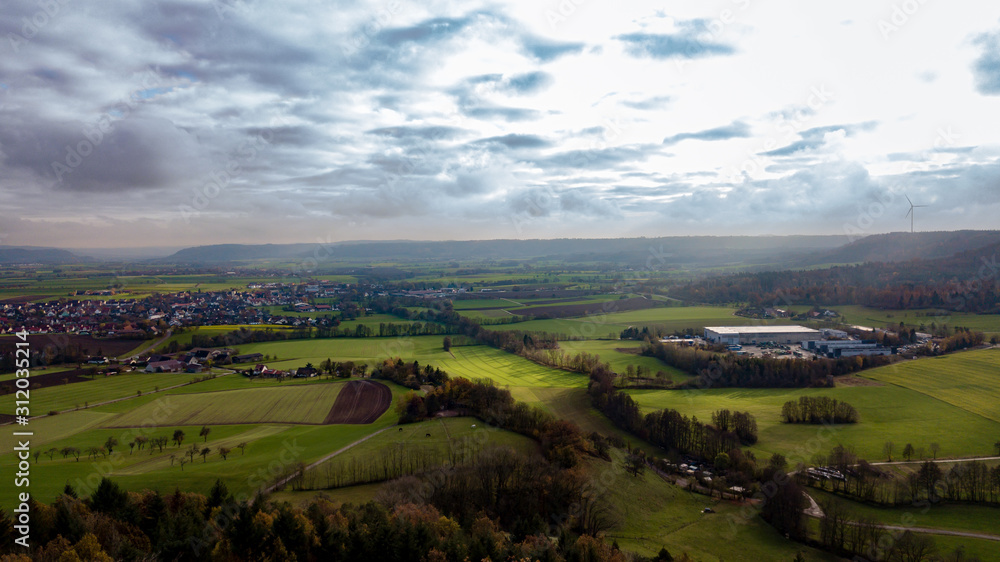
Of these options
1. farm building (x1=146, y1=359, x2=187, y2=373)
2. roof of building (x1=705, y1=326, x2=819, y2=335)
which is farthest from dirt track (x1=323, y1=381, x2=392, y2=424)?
roof of building (x1=705, y1=326, x2=819, y2=335)

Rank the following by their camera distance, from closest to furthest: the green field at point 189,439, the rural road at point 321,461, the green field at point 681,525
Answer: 1. the green field at point 681,525
2. the green field at point 189,439
3. the rural road at point 321,461

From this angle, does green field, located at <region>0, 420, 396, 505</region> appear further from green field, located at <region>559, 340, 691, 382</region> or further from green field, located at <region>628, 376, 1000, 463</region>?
green field, located at <region>559, 340, 691, 382</region>

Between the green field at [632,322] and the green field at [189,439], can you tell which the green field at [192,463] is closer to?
the green field at [189,439]

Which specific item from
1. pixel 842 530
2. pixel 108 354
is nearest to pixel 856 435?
pixel 842 530

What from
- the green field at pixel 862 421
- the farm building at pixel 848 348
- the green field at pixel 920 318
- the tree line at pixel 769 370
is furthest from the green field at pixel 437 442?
the green field at pixel 920 318

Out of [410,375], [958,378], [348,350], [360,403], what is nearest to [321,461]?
[360,403]

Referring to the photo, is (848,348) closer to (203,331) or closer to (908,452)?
(908,452)

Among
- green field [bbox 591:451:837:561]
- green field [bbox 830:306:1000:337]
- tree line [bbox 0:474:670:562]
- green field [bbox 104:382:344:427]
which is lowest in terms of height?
green field [bbox 591:451:837:561]
